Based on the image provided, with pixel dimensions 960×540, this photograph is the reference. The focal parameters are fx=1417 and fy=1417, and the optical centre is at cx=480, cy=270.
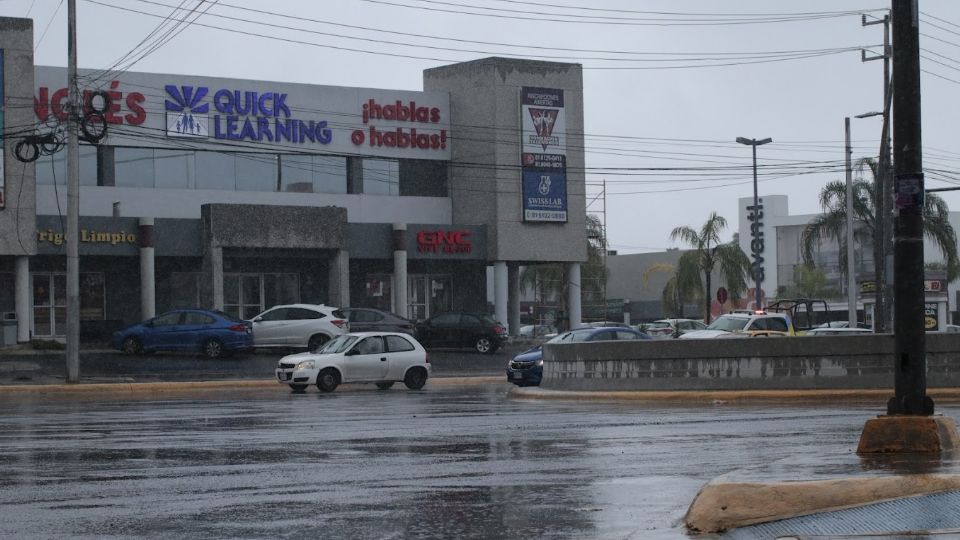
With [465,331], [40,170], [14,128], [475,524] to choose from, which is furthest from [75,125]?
[475,524]

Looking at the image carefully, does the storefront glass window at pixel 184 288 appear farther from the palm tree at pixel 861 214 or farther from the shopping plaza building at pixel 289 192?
the palm tree at pixel 861 214

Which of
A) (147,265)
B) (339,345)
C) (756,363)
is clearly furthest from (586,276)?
(756,363)

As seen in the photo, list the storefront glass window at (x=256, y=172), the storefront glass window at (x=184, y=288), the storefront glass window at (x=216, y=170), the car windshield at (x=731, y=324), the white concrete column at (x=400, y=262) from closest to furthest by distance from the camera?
the car windshield at (x=731, y=324) < the storefront glass window at (x=216, y=170) < the storefront glass window at (x=184, y=288) < the storefront glass window at (x=256, y=172) < the white concrete column at (x=400, y=262)

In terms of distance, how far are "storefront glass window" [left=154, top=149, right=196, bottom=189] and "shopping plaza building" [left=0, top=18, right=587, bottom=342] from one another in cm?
7

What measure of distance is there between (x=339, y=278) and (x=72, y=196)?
1816 centimetres

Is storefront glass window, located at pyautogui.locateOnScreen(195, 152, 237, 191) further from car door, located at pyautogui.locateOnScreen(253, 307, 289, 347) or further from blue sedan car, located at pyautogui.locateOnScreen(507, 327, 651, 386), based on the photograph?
blue sedan car, located at pyautogui.locateOnScreen(507, 327, 651, 386)

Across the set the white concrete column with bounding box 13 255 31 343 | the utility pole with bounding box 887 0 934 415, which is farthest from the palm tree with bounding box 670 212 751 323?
the utility pole with bounding box 887 0 934 415

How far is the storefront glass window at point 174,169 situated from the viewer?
2063 inches

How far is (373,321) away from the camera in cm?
4741

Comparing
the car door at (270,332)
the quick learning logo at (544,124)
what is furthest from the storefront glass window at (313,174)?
the car door at (270,332)

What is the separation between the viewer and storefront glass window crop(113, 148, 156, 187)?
5169 centimetres

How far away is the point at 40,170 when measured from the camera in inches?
1970

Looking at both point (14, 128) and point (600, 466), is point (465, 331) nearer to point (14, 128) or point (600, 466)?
point (14, 128)

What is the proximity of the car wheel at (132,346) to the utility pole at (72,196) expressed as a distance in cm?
823
